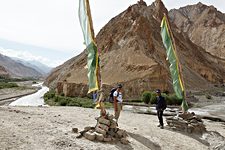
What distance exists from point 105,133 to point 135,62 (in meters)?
50.0

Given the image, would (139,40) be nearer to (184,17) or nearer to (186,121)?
(186,121)

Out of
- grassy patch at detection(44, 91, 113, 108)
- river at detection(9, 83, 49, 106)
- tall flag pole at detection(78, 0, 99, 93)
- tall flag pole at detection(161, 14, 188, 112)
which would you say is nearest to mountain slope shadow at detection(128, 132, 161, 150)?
tall flag pole at detection(78, 0, 99, 93)

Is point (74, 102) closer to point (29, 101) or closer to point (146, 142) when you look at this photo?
point (29, 101)

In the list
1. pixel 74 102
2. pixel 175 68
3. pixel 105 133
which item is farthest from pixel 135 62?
pixel 105 133

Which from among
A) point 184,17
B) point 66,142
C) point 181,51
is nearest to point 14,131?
point 66,142

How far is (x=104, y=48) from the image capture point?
76125 mm

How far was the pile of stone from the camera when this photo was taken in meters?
16.0

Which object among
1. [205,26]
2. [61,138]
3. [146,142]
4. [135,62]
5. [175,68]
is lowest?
[146,142]

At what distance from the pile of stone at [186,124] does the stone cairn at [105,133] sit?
15.5 ft

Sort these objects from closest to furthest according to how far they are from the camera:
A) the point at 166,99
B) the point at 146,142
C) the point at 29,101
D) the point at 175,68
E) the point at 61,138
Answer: the point at 61,138
the point at 146,142
the point at 175,68
the point at 166,99
the point at 29,101

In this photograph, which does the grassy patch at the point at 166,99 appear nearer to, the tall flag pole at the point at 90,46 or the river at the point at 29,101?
the river at the point at 29,101

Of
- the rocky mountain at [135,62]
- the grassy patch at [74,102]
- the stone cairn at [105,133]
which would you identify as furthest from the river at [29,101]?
the stone cairn at [105,133]

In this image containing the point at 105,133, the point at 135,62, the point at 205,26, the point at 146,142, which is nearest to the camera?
the point at 105,133

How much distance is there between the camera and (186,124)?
634 inches
